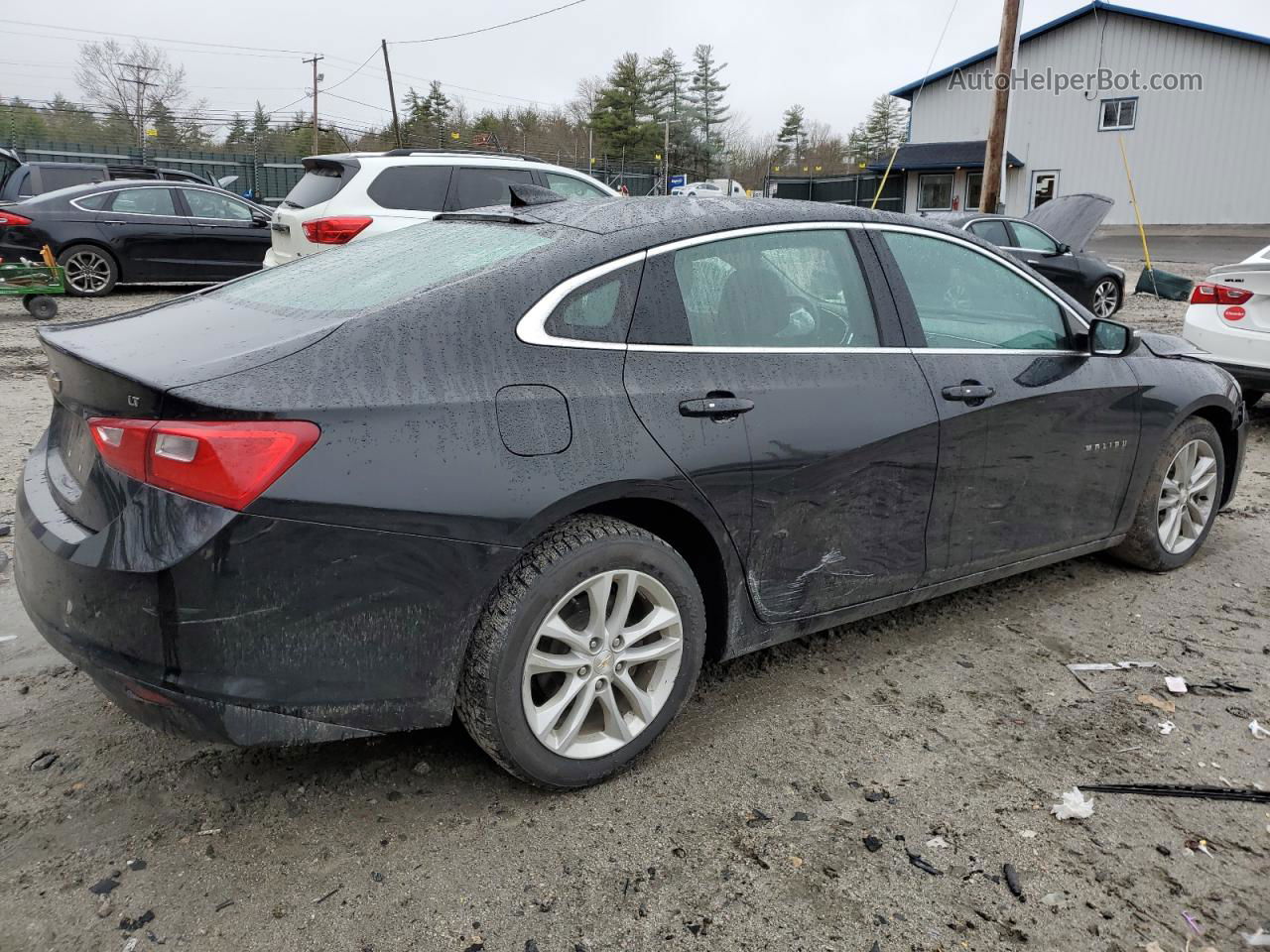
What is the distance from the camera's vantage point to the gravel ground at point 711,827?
89.7 inches

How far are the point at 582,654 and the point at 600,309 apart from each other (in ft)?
3.05

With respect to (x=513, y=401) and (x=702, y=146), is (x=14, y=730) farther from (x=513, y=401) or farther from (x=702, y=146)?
(x=702, y=146)

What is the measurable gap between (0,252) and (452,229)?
11.5 m

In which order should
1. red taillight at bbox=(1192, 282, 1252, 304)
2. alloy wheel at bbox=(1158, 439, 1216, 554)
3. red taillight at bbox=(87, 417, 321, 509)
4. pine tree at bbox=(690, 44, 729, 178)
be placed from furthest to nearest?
1. pine tree at bbox=(690, 44, 729, 178)
2. red taillight at bbox=(1192, 282, 1252, 304)
3. alloy wheel at bbox=(1158, 439, 1216, 554)
4. red taillight at bbox=(87, 417, 321, 509)

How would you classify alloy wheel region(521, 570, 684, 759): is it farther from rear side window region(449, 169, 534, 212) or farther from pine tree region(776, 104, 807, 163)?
pine tree region(776, 104, 807, 163)

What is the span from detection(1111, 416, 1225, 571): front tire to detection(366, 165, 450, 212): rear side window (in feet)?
22.5

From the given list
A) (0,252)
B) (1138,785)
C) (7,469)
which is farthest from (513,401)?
(0,252)

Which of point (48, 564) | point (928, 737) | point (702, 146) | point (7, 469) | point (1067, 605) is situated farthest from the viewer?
point (702, 146)

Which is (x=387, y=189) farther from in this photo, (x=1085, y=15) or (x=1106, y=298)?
(x=1085, y=15)

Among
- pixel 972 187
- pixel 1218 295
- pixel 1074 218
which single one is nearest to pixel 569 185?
pixel 1218 295

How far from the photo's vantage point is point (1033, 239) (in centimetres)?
1447

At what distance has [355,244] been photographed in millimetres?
3549

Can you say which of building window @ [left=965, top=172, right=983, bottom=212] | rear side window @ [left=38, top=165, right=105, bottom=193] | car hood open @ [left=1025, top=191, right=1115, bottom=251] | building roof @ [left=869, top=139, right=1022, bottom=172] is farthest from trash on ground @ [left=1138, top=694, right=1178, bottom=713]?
building window @ [left=965, top=172, right=983, bottom=212]

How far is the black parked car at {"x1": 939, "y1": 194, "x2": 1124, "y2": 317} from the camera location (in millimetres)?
14281
